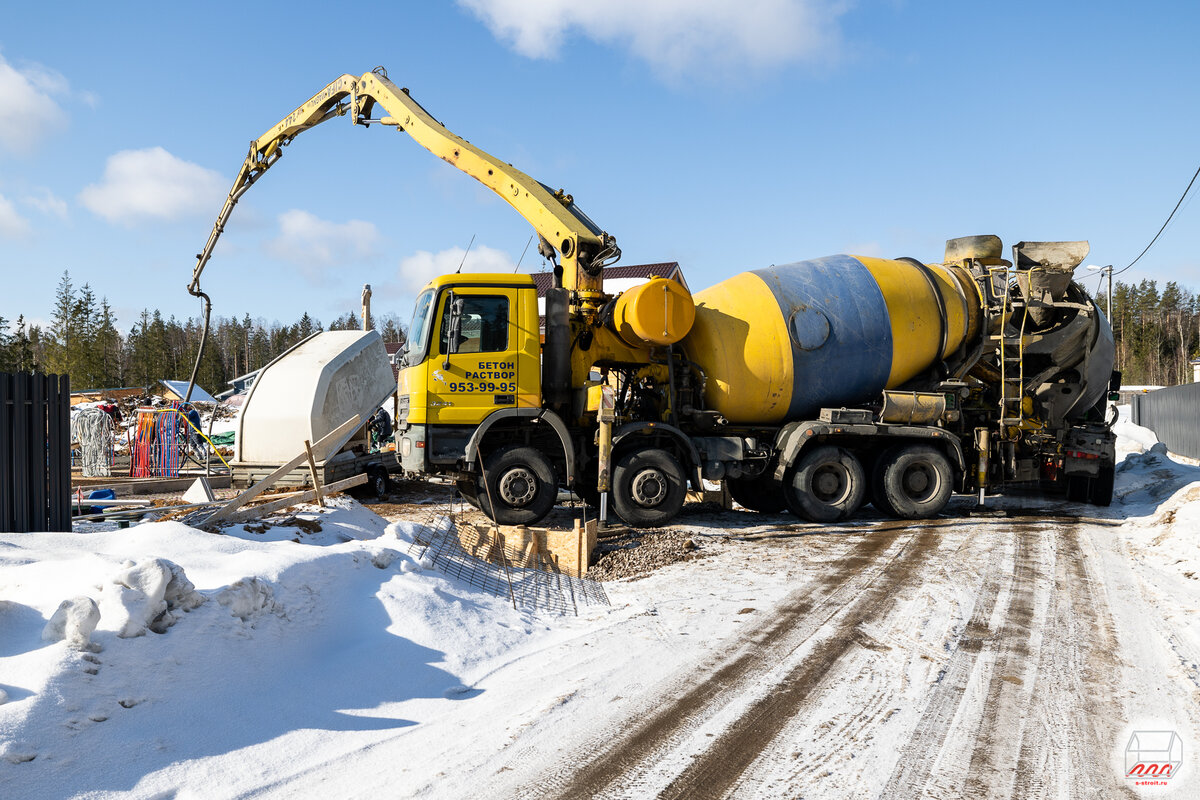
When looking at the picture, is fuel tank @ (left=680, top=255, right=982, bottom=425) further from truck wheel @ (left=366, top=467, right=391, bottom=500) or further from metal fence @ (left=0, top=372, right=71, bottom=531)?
metal fence @ (left=0, top=372, right=71, bottom=531)

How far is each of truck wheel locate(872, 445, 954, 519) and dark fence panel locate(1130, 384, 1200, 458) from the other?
646 inches

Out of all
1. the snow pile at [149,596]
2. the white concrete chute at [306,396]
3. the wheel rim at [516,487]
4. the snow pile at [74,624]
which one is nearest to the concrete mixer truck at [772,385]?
the wheel rim at [516,487]

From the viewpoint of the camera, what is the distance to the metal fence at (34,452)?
6504mm

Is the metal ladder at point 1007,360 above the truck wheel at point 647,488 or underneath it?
above

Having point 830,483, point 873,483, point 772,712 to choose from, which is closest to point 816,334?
point 830,483

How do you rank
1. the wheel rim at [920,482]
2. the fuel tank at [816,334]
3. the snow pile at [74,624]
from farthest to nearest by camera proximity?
1. the wheel rim at [920,482]
2. the fuel tank at [816,334]
3. the snow pile at [74,624]

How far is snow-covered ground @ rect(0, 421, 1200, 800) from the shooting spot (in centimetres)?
362

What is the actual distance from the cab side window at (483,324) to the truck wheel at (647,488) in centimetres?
227

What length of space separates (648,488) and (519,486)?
1710 mm

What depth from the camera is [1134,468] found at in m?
17.0

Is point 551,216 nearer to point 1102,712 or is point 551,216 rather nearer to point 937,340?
point 937,340

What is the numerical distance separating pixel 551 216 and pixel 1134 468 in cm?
1423

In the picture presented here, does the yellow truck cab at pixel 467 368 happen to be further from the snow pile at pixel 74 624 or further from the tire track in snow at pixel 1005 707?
the tire track in snow at pixel 1005 707

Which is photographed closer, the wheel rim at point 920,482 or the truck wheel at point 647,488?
the truck wheel at point 647,488
